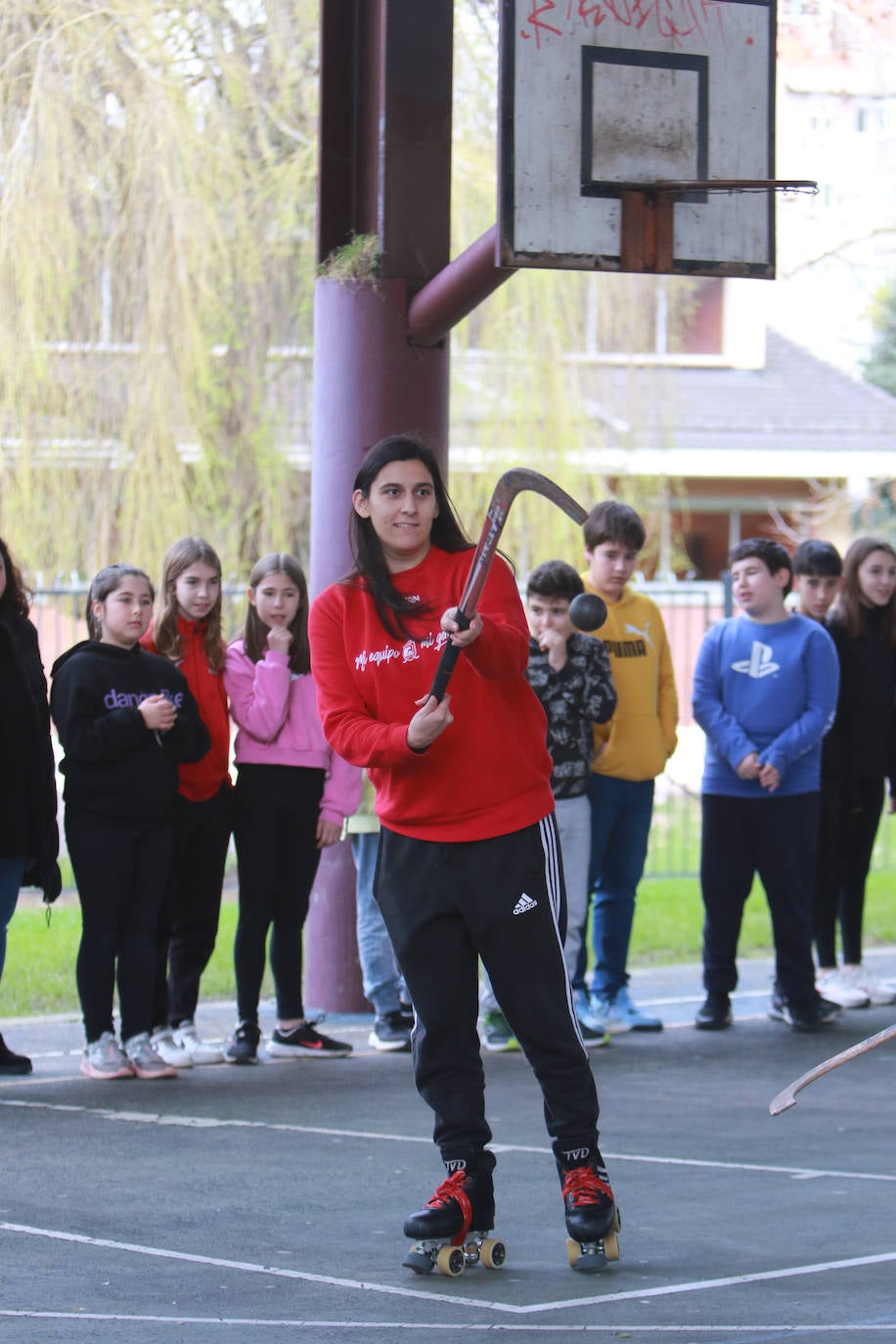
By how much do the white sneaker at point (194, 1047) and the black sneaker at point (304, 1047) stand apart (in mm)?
240

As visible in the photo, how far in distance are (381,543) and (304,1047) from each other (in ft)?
10.8

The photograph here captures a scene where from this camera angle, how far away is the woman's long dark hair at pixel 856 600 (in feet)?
27.2

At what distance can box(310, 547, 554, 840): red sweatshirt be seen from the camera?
4.21 meters

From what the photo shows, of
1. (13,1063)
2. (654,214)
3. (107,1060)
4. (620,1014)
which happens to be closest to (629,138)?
(654,214)

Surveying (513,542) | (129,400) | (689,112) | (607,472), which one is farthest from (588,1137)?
(607,472)

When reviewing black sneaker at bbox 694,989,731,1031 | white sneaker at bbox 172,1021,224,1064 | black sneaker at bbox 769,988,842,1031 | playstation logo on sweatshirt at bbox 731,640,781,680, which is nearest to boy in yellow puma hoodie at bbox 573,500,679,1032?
black sneaker at bbox 694,989,731,1031

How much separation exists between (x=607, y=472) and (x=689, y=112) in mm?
9264

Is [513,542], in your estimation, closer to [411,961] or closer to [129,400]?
[129,400]

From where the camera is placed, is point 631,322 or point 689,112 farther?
point 631,322

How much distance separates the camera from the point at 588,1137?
429 cm

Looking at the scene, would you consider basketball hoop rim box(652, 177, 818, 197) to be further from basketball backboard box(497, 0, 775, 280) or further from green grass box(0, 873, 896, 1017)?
green grass box(0, 873, 896, 1017)

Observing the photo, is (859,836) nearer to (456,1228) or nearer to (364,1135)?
(364,1135)

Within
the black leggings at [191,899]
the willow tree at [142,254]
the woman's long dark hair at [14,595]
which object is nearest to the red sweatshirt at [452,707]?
the woman's long dark hair at [14,595]

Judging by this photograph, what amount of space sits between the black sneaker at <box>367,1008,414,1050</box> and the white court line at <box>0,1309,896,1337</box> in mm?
3480
